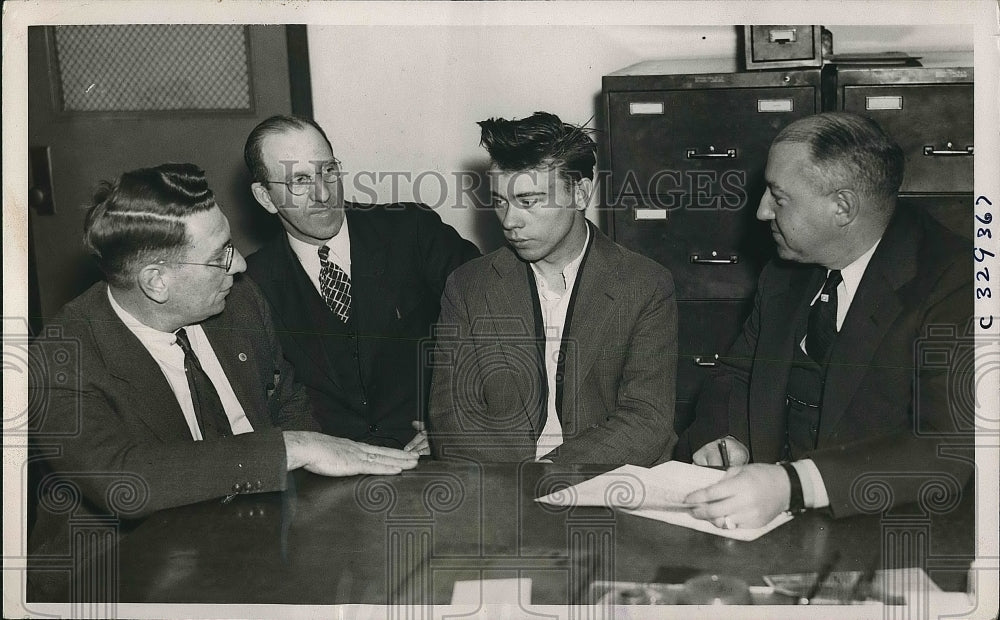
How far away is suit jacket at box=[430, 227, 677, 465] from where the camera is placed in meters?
2.15

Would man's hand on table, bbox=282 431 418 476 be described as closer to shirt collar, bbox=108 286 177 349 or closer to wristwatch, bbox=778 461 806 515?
shirt collar, bbox=108 286 177 349

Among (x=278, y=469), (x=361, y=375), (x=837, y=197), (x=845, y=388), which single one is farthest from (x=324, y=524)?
(x=837, y=197)

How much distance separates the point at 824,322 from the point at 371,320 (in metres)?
1.24

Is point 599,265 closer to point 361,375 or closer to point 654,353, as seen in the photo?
point 654,353

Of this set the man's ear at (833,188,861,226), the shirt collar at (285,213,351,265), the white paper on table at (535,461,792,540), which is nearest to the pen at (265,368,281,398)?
the shirt collar at (285,213,351,265)

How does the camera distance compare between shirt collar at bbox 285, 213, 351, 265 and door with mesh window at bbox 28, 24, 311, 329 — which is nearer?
shirt collar at bbox 285, 213, 351, 265

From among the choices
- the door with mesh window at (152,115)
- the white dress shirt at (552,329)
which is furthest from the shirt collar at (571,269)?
the door with mesh window at (152,115)

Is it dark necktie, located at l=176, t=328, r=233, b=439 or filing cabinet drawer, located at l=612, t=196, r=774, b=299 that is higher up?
filing cabinet drawer, located at l=612, t=196, r=774, b=299

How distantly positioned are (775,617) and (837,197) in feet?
3.30

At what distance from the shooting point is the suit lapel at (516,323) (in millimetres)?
2199

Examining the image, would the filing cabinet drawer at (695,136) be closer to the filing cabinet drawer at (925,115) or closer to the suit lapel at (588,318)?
the filing cabinet drawer at (925,115)

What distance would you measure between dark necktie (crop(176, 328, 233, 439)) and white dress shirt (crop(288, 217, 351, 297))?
53 centimetres

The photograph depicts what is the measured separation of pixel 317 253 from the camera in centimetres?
254

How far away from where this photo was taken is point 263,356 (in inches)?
87.9
